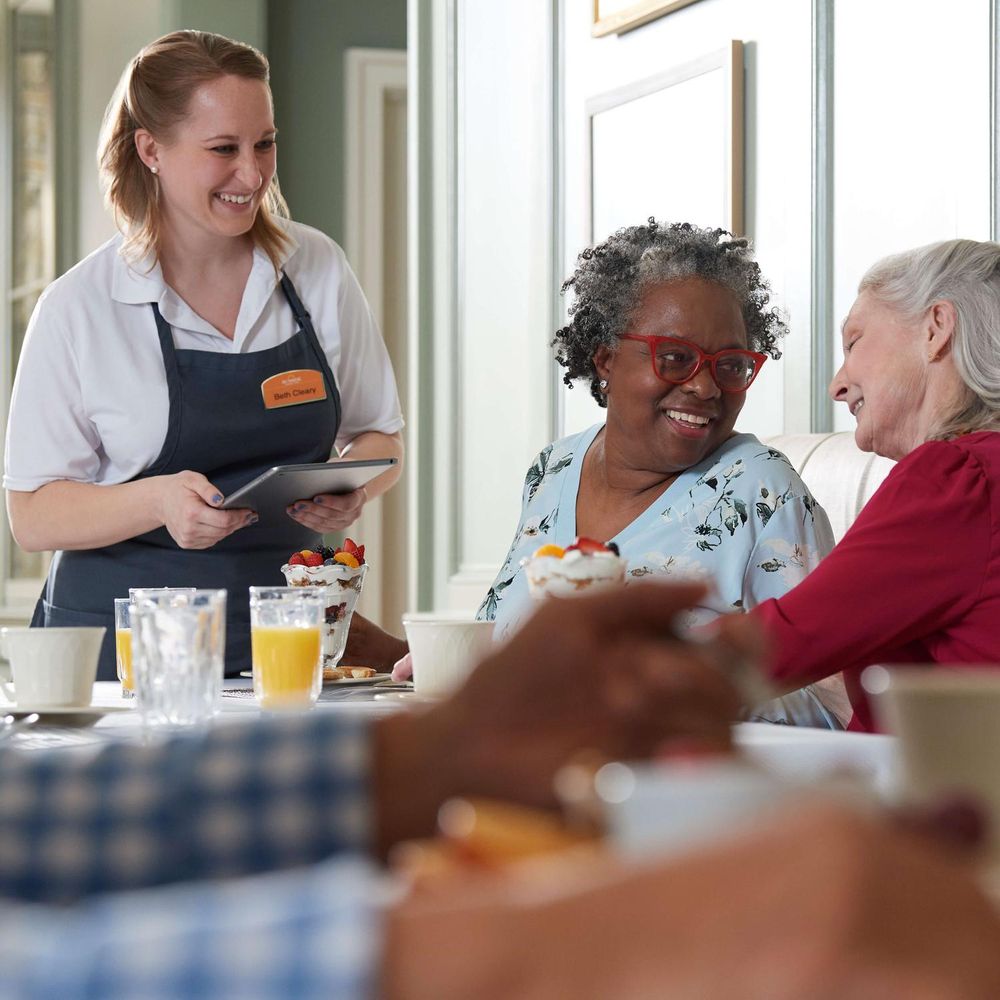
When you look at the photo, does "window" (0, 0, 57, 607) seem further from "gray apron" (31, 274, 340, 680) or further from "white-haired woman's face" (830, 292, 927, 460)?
"white-haired woman's face" (830, 292, 927, 460)

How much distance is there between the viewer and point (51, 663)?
1.57 meters

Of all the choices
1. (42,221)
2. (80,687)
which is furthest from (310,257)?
(42,221)

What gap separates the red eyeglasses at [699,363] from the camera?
6.75 feet

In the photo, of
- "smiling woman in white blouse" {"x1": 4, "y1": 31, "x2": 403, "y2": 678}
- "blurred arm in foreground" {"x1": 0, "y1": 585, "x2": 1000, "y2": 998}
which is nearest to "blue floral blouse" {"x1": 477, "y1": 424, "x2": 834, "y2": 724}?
"smiling woman in white blouse" {"x1": 4, "y1": 31, "x2": 403, "y2": 678}

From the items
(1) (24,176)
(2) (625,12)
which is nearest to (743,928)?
(2) (625,12)

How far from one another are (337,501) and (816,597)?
0.90 meters

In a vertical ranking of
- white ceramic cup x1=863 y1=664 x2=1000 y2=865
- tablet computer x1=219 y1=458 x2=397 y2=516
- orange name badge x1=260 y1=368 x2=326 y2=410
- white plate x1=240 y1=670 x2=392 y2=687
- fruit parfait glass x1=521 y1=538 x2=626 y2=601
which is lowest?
white plate x1=240 y1=670 x2=392 y2=687

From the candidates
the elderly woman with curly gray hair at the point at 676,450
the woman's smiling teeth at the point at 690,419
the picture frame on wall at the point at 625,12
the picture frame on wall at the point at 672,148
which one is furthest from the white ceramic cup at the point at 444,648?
the picture frame on wall at the point at 625,12

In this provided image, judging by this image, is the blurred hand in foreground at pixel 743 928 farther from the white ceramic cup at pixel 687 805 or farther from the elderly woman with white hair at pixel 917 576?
the elderly woman with white hair at pixel 917 576

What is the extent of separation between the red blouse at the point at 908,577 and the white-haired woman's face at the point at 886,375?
242 millimetres

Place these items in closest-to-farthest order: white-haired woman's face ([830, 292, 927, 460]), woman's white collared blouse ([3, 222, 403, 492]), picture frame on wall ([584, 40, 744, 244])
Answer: white-haired woman's face ([830, 292, 927, 460]) → woman's white collared blouse ([3, 222, 403, 492]) → picture frame on wall ([584, 40, 744, 244])

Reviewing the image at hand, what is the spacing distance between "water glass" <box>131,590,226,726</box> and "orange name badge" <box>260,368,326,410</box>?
1.13 metres

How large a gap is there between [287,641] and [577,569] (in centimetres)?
31

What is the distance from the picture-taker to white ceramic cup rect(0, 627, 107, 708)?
1.56 m
